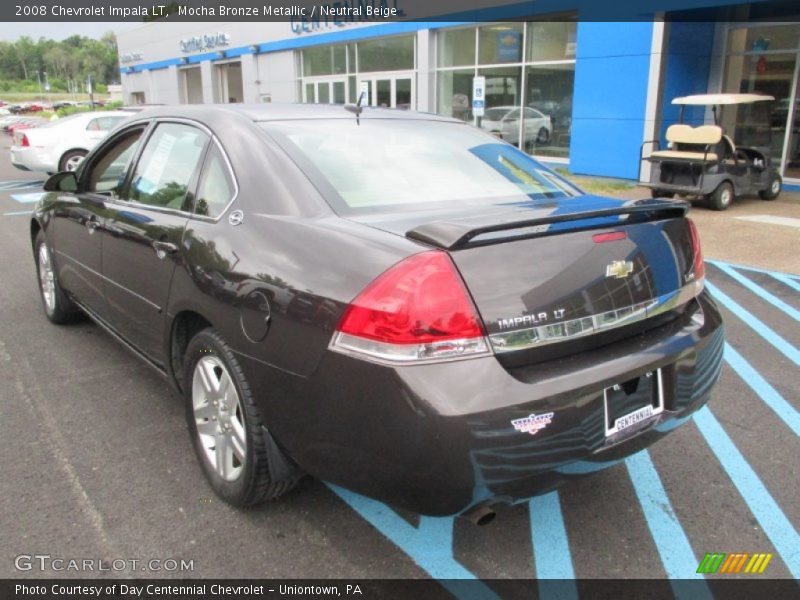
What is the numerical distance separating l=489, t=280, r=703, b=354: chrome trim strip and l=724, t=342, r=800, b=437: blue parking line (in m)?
1.63

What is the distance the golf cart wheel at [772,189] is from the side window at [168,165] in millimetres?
11350

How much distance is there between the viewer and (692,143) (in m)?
10.6

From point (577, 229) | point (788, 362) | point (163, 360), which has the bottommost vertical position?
point (788, 362)

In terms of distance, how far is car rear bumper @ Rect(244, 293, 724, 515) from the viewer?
201cm

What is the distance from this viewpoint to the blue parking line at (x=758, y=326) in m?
4.76

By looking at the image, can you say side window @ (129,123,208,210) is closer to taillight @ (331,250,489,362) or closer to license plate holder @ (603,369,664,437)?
taillight @ (331,250,489,362)

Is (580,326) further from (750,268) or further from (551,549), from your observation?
(750,268)

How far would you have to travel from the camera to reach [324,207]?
2553 millimetres

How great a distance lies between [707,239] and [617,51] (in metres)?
6.42

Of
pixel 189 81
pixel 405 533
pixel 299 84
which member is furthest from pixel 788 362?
pixel 189 81

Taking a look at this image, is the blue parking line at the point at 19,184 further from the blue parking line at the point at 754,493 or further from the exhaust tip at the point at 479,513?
the exhaust tip at the point at 479,513

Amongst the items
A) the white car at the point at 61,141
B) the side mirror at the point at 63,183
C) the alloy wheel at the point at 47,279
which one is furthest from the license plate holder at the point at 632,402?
the white car at the point at 61,141

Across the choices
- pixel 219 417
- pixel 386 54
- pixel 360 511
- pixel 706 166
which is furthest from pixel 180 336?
pixel 386 54

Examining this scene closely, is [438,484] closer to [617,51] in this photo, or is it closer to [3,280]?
[3,280]
